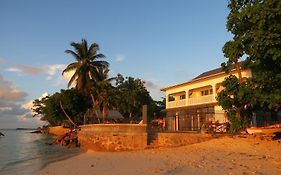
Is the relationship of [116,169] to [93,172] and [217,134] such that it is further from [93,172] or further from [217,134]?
[217,134]

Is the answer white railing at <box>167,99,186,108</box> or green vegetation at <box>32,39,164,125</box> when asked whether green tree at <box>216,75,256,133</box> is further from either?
green vegetation at <box>32,39,164,125</box>

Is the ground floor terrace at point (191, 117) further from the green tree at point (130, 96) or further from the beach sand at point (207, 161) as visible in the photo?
the green tree at point (130, 96)

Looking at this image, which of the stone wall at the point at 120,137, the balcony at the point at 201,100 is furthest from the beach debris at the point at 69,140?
the balcony at the point at 201,100

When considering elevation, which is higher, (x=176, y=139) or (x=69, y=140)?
(x=176, y=139)

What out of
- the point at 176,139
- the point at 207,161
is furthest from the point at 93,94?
the point at 207,161

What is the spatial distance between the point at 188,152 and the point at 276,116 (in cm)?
1542

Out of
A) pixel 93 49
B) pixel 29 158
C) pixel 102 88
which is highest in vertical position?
pixel 93 49

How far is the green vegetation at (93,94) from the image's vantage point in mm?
51906

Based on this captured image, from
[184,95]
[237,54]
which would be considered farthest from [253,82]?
[184,95]

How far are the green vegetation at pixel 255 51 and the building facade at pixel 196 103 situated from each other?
950cm

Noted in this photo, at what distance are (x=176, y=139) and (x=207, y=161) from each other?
817 centimetres

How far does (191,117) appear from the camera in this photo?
3672cm

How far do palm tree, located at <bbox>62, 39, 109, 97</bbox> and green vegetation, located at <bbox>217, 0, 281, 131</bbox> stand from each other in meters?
31.1

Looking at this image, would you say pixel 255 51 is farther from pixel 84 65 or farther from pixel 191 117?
pixel 84 65
